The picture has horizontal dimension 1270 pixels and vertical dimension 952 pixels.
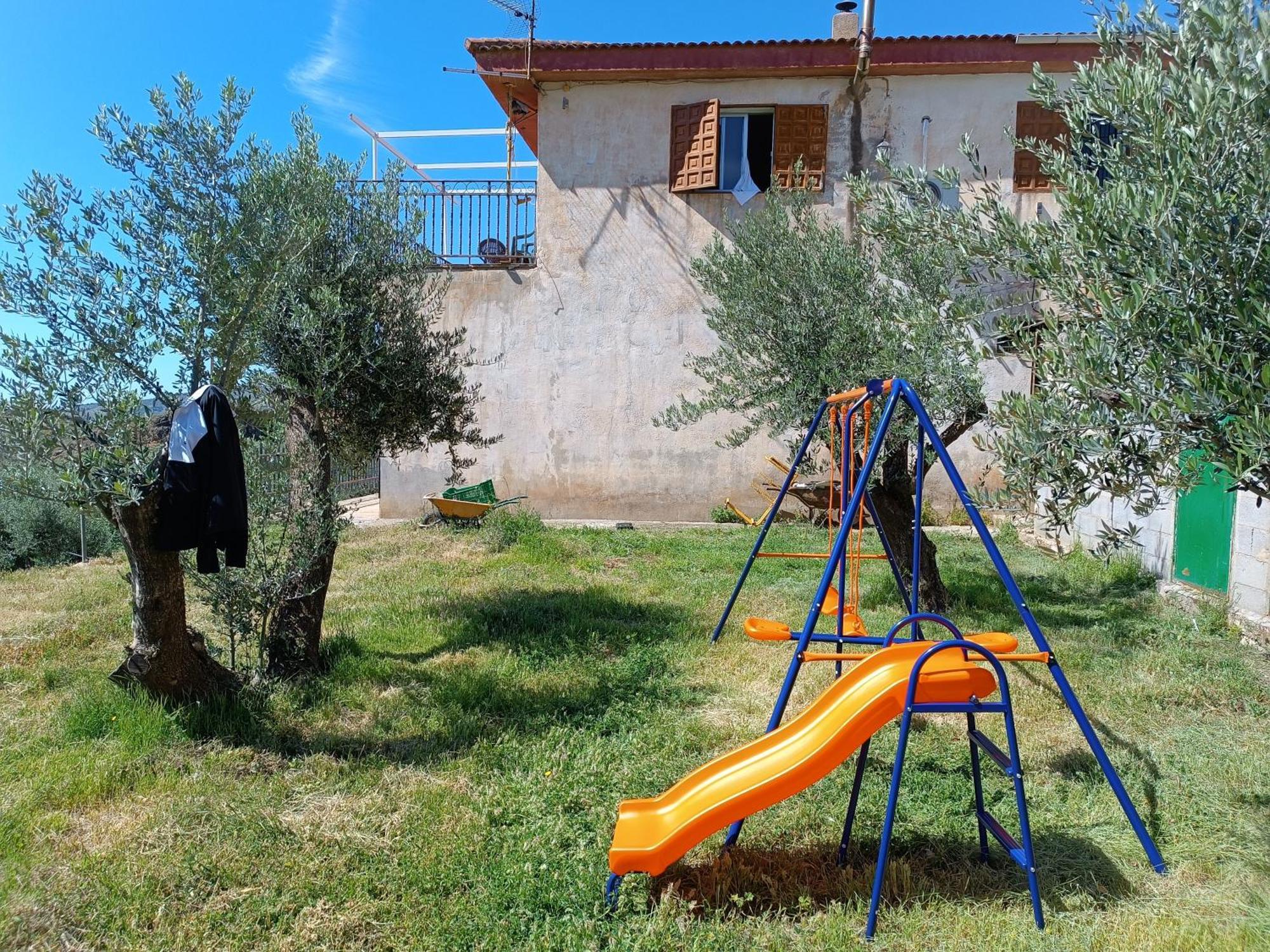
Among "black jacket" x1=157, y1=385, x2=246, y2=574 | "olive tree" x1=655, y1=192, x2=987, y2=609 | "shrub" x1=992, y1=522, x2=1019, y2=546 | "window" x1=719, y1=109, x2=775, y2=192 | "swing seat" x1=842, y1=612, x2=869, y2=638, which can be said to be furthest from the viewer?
"window" x1=719, y1=109, x2=775, y2=192

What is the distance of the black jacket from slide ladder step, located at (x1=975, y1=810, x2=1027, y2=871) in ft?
11.7

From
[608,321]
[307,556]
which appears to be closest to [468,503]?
[608,321]

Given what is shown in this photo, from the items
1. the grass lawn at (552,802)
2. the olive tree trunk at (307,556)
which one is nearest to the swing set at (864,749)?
the grass lawn at (552,802)

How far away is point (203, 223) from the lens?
4227 millimetres

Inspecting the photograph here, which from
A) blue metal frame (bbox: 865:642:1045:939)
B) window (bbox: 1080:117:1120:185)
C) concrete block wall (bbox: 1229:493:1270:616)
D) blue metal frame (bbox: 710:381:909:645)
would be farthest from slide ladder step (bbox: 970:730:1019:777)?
concrete block wall (bbox: 1229:493:1270:616)

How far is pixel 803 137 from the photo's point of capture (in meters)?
11.8

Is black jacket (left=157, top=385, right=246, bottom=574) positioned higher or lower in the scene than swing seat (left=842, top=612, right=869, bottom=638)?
higher

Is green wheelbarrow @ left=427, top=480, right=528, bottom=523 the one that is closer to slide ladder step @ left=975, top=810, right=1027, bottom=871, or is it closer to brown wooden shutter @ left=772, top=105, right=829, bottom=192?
brown wooden shutter @ left=772, top=105, right=829, bottom=192

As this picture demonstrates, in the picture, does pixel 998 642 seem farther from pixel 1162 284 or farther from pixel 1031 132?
pixel 1031 132

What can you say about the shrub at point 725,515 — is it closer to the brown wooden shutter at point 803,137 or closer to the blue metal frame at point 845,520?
the brown wooden shutter at point 803,137

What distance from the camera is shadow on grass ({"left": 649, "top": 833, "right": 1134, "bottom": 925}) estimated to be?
3.13 m

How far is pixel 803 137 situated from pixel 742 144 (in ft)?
2.86

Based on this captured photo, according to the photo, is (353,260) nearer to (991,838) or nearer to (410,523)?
(991,838)

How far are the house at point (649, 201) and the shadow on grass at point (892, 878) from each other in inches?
344
